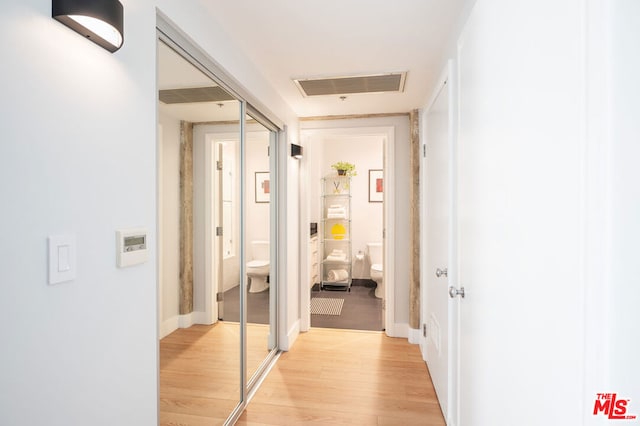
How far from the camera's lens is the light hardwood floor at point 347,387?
7.21ft

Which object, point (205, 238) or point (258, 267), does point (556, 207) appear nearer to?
point (205, 238)

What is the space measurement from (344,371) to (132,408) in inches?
77.9

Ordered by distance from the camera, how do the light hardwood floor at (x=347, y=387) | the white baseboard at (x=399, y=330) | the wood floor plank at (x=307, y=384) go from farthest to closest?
the white baseboard at (x=399, y=330), the light hardwood floor at (x=347, y=387), the wood floor plank at (x=307, y=384)

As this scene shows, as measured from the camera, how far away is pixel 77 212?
96 centimetres

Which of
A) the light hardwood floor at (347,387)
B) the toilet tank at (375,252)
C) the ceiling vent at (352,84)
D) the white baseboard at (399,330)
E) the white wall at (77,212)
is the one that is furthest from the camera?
the toilet tank at (375,252)

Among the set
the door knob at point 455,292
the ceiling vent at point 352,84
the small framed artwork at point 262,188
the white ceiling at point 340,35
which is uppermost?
the white ceiling at point 340,35

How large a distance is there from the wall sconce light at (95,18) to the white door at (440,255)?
1632 mm

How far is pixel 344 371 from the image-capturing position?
111 inches

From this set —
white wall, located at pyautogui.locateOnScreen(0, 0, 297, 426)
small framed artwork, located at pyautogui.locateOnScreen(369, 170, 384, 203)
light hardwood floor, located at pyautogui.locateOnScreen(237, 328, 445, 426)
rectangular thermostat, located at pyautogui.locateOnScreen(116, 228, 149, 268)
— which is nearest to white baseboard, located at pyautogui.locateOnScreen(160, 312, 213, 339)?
white wall, located at pyautogui.locateOnScreen(0, 0, 297, 426)

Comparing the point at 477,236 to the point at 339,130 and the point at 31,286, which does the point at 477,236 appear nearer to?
the point at 31,286

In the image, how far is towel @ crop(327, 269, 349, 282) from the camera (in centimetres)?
556

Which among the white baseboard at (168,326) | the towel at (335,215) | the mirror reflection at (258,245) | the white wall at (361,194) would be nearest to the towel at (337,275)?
the white wall at (361,194)

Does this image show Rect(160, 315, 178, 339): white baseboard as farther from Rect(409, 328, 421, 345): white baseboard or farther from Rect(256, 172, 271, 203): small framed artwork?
Rect(409, 328, 421, 345): white baseboard

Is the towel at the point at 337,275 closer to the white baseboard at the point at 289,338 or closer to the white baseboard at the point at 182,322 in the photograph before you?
the white baseboard at the point at 289,338
